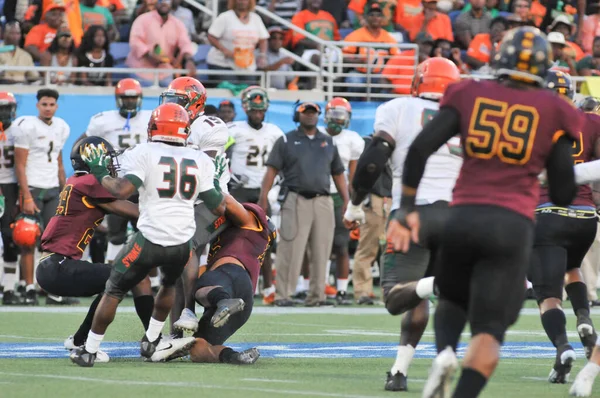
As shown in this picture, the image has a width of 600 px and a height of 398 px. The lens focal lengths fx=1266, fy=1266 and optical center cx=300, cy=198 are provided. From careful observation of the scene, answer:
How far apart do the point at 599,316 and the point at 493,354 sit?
7.72 metres

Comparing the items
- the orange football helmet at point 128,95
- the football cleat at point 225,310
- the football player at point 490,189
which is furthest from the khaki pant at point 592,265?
the football player at point 490,189

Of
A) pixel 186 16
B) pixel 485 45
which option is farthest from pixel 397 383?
pixel 485 45

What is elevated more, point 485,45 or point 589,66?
point 485,45

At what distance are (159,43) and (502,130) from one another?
1186cm

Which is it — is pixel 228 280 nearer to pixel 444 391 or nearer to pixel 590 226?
pixel 590 226

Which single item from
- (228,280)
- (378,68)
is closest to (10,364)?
(228,280)

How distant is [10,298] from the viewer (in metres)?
13.2

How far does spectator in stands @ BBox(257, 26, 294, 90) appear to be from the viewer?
17.0 m

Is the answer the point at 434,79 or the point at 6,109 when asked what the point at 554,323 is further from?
the point at 6,109

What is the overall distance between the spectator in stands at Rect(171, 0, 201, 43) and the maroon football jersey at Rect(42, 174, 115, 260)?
29.6ft

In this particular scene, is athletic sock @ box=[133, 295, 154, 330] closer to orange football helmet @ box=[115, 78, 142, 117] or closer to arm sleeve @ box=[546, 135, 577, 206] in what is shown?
arm sleeve @ box=[546, 135, 577, 206]

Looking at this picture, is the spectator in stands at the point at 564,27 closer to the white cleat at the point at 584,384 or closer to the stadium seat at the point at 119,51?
the stadium seat at the point at 119,51

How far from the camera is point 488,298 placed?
4.98 metres

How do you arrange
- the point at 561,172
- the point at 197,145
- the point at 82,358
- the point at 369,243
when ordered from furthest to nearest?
1. the point at 369,243
2. the point at 197,145
3. the point at 82,358
4. the point at 561,172
